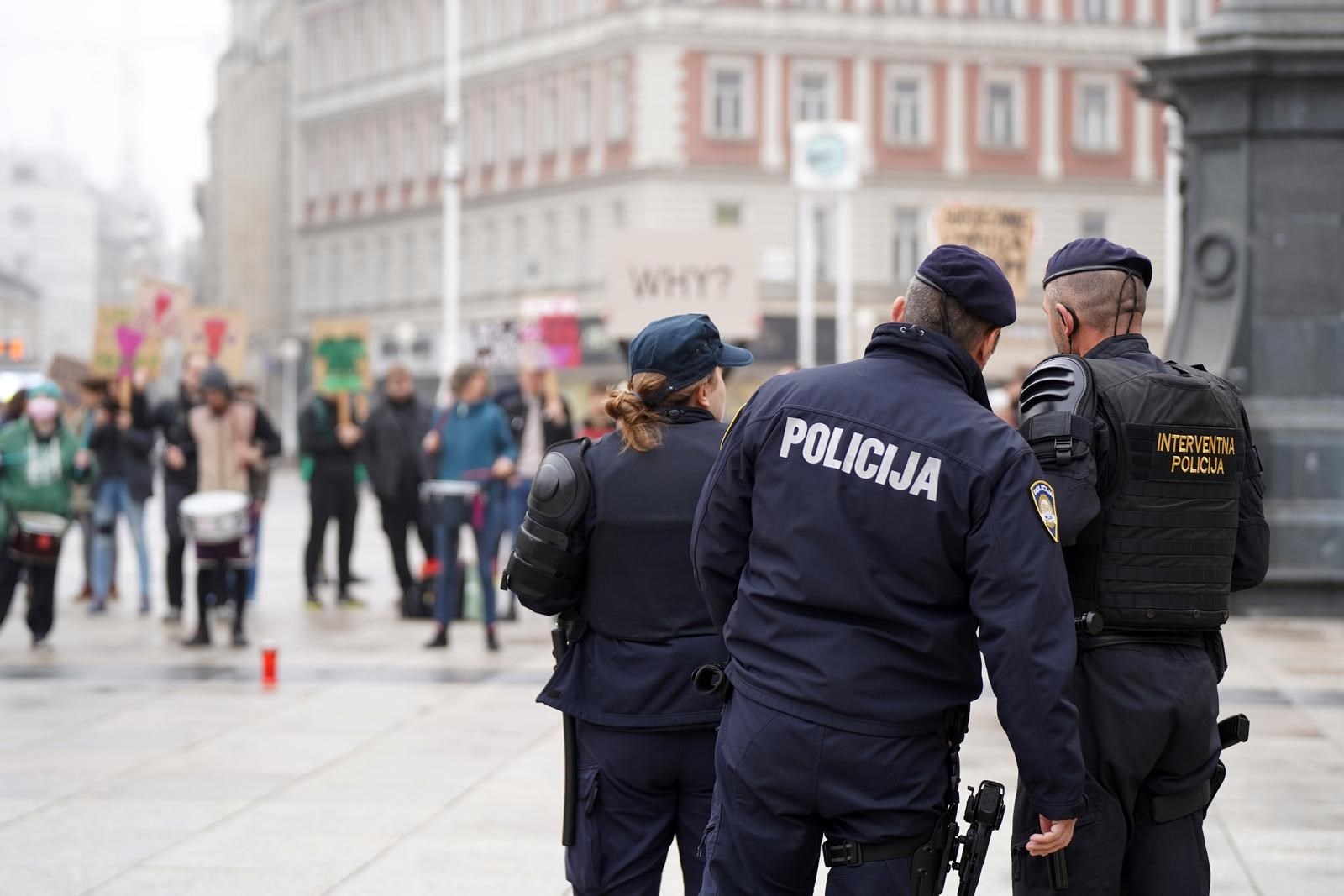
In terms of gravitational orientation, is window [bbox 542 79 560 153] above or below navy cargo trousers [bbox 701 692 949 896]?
above

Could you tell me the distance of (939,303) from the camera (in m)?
4.11

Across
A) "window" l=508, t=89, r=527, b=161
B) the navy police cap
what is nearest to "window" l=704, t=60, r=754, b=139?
"window" l=508, t=89, r=527, b=161

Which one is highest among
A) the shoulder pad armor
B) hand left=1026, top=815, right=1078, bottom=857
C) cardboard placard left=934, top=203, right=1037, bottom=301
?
cardboard placard left=934, top=203, right=1037, bottom=301

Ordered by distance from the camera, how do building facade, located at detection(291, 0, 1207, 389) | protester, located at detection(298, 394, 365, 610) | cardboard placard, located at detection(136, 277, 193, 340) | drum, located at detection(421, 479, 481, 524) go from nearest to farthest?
1. drum, located at detection(421, 479, 481, 524)
2. protester, located at detection(298, 394, 365, 610)
3. cardboard placard, located at detection(136, 277, 193, 340)
4. building facade, located at detection(291, 0, 1207, 389)

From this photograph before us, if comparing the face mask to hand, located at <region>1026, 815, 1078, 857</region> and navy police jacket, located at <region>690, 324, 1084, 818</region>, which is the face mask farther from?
hand, located at <region>1026, 815, 1078, 857</region>

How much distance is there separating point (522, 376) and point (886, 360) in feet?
40.0

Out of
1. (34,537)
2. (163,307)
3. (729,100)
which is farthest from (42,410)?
(729,100)

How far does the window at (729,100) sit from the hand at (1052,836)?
4891cm

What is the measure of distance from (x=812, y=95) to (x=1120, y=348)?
4966 cm

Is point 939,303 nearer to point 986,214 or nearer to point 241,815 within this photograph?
point 241,815

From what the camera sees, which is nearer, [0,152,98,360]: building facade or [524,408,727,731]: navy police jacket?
[524,408,727,731]: navy police jacket

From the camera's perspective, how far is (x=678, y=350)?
5066mm

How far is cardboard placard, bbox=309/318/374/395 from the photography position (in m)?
16.9

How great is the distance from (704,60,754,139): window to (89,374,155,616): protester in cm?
3750
